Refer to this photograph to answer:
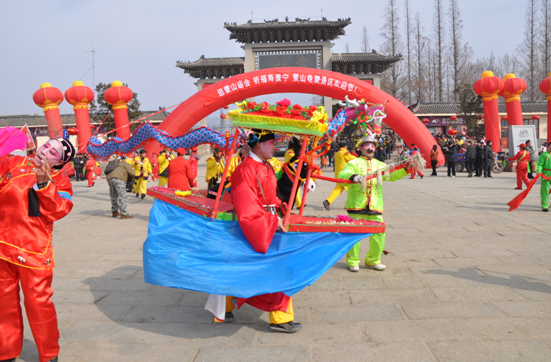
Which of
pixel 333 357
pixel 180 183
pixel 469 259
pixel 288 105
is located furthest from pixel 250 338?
pixel 180 183

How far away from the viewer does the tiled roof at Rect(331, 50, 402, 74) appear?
28.6m

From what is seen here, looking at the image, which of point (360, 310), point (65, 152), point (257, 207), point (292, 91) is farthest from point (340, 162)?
point (292, 91)

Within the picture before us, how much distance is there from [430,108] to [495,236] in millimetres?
30547

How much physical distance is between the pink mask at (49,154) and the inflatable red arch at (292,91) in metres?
13.1

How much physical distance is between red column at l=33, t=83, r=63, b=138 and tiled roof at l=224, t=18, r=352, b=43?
1284 cm

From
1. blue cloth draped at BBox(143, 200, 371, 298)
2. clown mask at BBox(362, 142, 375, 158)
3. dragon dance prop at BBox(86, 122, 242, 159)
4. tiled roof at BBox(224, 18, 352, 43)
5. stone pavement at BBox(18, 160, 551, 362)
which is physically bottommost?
stone pavement at BBox(18, 160, 551, 362)

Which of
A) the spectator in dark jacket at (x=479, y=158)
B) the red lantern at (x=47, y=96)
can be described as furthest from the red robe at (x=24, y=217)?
the red lantern at (x=47, y=96)

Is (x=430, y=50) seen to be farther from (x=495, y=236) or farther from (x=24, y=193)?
(x=24, y=193)

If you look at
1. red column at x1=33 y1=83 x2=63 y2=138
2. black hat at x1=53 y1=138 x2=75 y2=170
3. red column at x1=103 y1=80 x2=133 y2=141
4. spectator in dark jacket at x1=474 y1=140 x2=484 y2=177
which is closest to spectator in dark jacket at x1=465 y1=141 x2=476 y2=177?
spectator in dark jacket at x1=474 y1=140 x2=484 y2=177

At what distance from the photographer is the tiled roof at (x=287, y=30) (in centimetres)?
2802

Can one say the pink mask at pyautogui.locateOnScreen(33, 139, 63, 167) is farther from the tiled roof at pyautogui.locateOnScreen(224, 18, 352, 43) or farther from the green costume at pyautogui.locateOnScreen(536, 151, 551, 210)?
the tiled roof at pyautogui.locateOnScreen(224, 18, 352, 43)

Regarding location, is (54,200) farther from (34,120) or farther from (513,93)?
(34,120)

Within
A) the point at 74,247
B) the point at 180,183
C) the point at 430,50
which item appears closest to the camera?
the point at 74,247

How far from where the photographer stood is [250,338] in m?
3.07
